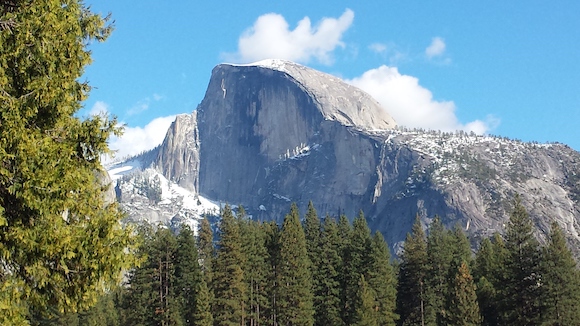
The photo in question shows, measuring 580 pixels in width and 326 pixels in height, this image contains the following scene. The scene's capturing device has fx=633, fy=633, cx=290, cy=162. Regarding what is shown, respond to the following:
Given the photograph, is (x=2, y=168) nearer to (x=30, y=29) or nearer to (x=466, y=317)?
(x=30, y=29)

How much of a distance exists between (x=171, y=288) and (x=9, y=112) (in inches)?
1760

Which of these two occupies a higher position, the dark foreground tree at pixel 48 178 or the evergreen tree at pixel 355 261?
the evergreen tree at pixel 355 261

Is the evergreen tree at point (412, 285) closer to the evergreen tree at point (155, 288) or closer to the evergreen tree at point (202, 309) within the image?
the evergreen tree at point (202, 309)

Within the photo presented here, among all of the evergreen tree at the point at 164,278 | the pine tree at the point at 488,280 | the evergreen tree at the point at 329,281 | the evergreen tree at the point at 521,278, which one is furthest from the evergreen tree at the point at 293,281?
the evergreen tree at the point at 521,278

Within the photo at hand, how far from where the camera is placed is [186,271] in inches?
2114

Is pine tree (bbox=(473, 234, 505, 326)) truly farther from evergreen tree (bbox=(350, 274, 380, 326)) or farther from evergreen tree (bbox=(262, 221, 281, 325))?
evergreen tree (bbox=(262, 221, 281, 325))

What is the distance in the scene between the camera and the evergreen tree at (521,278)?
45312mm

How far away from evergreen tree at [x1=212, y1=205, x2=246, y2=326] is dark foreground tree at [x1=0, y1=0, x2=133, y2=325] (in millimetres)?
41332

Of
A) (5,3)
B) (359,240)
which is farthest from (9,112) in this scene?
(359,240)

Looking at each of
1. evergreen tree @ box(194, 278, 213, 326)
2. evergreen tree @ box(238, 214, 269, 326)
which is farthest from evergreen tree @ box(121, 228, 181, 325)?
evergreen tree @ box(238, 214, 269, 326)

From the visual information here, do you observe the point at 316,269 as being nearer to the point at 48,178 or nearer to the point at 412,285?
the point at 412,285

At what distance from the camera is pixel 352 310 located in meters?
54.3

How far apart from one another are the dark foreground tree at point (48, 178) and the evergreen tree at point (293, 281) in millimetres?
44965

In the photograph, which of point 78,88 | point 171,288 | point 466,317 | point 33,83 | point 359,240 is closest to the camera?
point 33,83
